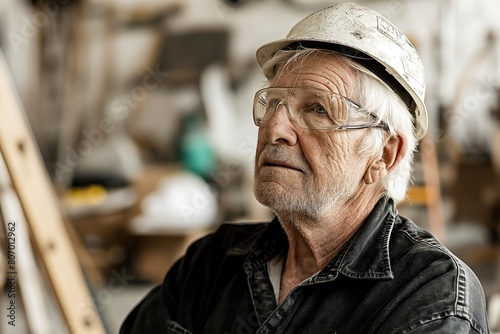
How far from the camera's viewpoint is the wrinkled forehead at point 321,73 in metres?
1.64

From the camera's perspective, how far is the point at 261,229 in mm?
1912

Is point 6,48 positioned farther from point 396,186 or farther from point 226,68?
point 396,186

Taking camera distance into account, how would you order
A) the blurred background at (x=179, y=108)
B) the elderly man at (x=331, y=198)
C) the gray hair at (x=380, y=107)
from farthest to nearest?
the blurred background at (x=179, y=108) < the gray hair at (x=380, y=107) < the elderly man at (x=331, y=198)

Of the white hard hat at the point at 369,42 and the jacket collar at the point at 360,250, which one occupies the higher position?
the white hard hat at the point at 369,42

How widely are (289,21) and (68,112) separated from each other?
1885mm

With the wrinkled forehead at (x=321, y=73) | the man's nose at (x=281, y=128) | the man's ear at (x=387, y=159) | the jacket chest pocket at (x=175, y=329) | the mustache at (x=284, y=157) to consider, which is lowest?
the jacket chest pocket at (x=175, y=329)

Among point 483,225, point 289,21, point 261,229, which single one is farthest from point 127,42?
point 261,229

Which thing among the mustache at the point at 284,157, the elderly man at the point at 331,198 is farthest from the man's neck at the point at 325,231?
the mustache at the point at 284,157

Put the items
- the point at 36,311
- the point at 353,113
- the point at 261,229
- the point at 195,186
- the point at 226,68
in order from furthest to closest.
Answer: the point at 226,68
the point at 195,186
the point at 36,311
the point at 261,229
the point at 353,113

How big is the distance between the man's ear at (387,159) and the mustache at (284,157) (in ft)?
0.52

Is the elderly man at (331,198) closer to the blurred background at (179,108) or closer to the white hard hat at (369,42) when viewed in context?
the white hard hat at (369,42)

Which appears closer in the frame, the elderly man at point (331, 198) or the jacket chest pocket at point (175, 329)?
the elderly man at point (331, 198)

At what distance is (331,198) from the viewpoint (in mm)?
1650

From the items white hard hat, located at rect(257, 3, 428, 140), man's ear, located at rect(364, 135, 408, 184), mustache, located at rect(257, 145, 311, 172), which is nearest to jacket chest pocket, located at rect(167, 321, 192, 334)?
mustache, located at rect(257, 145, 311, 172)
